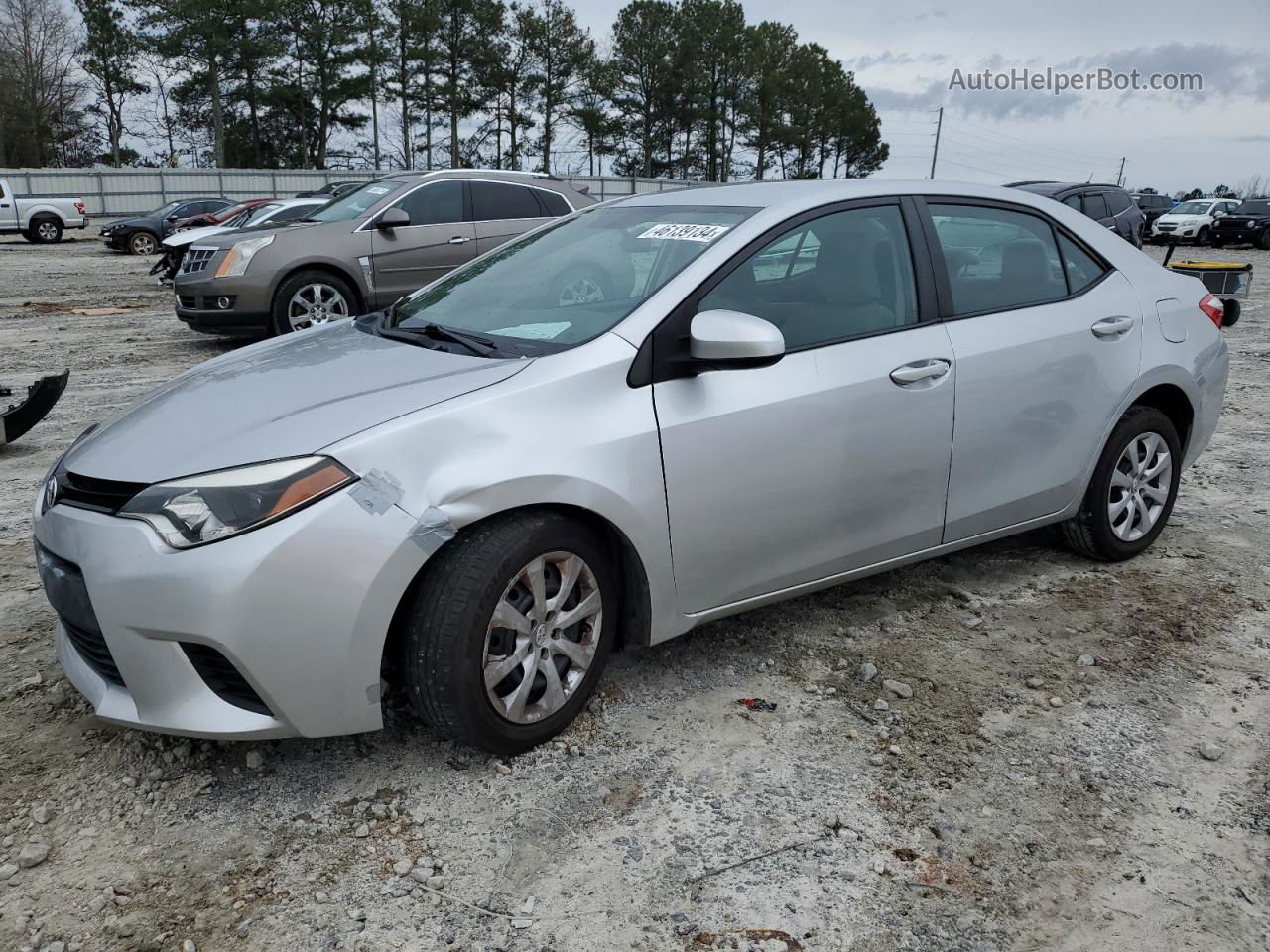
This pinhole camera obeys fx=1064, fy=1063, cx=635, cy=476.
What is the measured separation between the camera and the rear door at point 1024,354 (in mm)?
3746

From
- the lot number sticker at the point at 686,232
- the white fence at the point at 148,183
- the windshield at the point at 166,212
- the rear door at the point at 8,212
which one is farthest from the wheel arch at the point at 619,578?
the white fence at the point at 148,183

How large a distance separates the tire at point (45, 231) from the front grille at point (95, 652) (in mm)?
29393

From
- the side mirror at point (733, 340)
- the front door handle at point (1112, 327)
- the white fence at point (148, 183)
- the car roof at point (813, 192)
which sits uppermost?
the white fence at point (148, 183)

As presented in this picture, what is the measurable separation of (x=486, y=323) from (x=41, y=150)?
54031mm

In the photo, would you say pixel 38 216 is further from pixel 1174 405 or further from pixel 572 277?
pixel 1174 405

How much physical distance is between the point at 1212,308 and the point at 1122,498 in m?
0.98

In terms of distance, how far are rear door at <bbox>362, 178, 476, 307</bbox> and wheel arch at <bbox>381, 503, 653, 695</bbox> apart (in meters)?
7.30

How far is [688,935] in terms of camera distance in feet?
7.68

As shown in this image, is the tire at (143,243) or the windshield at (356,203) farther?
the tire at (143,243)

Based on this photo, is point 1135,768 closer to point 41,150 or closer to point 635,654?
point 635,654

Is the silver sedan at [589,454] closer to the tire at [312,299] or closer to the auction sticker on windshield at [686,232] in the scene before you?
the auction sticker on windshield at [686,232]

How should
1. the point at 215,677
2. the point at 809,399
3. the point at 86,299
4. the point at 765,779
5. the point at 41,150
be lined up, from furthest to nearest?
the point at 41,150, the point at 86,299, the point at 809,399, the point at 765,779, the point at 215,677

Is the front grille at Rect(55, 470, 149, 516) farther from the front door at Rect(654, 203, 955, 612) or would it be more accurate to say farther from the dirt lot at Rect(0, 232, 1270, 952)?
the front door at Rect(654, 203, 955, 612)

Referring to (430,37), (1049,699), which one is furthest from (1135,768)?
(430,37)
